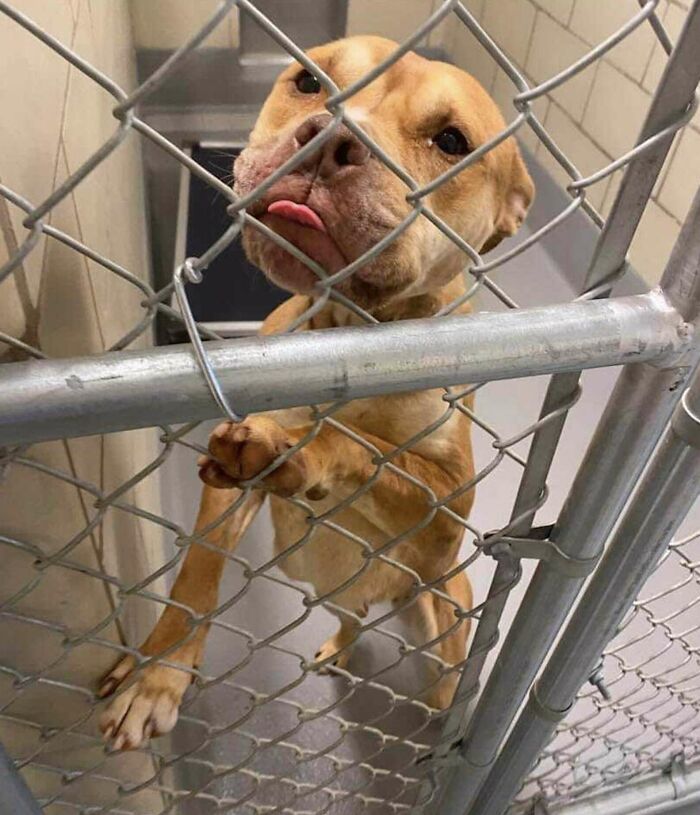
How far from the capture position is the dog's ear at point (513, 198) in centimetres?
126

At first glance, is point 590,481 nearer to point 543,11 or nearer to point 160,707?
point 160,707

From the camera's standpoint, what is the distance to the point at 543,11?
2.81 metres

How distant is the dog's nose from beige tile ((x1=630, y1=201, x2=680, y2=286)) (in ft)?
5.87

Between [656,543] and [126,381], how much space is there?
1.93 feet

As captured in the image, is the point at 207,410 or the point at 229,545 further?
the point at 229,545

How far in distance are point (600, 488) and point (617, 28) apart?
2.21 metres

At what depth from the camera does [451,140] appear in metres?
1.07

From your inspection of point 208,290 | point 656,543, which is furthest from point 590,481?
point 208,290

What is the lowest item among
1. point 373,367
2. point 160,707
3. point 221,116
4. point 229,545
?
point 160,707

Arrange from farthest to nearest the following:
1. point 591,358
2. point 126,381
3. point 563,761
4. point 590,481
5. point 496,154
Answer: point 563,761, point 496,154, point 590,481, point 591,358, point 126,381

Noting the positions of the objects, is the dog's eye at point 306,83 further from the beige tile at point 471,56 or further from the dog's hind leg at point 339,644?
the beige tile at point 471,56

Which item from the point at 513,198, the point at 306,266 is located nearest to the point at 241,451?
the point at 306,266

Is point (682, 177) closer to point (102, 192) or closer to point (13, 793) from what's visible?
point (102, 192)

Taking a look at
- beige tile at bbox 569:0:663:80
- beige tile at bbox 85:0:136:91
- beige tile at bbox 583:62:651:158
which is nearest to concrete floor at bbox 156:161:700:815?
beige tile at bbox 583:62:651:158
